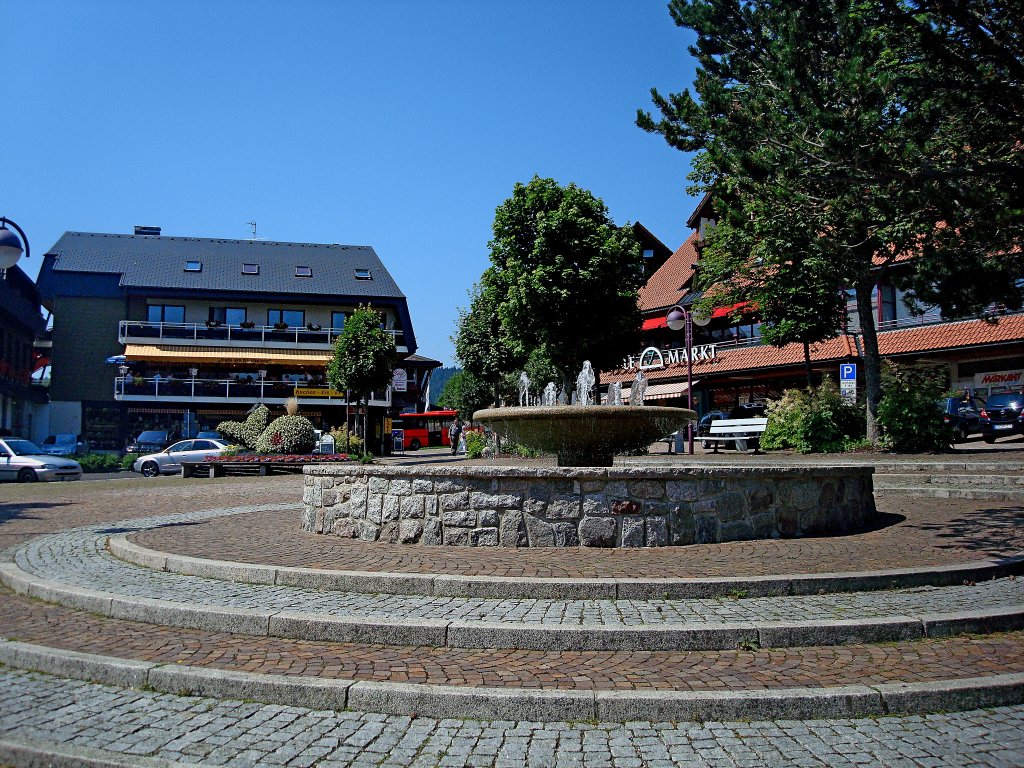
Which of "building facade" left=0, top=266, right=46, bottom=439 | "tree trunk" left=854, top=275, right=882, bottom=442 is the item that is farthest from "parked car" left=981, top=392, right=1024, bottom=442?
"building facade" left=0, top=266, right=46, bottom=439

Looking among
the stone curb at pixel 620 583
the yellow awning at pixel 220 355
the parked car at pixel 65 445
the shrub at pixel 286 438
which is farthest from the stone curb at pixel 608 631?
the yellow awning at pixel 220 355

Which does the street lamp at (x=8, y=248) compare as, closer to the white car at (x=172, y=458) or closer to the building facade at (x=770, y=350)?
the white car at (x=172, y=458)

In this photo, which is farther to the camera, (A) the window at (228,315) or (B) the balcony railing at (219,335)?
(A) the window at (228,315)

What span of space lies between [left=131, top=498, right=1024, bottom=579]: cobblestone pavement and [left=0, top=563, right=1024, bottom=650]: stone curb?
1.14 metres

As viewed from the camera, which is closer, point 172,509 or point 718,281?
point 172,509

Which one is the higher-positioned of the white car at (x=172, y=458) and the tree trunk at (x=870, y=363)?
the tree trunk at (x=870, y=363)

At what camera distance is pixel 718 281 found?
76.3 ft

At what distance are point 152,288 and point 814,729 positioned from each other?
165 ft

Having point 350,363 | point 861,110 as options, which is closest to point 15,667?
point 861,110

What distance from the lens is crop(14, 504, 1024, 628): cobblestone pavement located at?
17.3 ft

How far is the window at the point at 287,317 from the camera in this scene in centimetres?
4991

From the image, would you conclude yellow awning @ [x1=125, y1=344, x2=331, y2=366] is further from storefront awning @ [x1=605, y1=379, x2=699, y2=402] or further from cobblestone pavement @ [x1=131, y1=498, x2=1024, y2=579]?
cobblestone pavement @ [x1=131, y1=498, x2=1024, y2=579]

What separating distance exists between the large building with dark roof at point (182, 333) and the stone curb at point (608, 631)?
40451 millimetres

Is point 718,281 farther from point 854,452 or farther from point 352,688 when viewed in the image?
point 352,688
